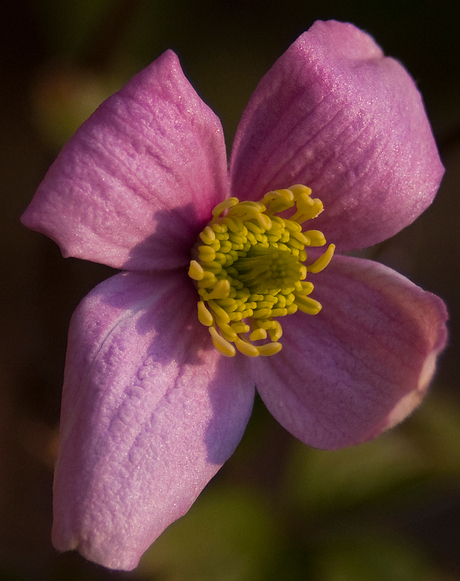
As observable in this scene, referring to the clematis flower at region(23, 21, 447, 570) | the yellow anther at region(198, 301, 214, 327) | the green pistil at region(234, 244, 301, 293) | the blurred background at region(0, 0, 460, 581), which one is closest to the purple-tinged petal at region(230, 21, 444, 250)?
the clematis flower at region(23, 21, 447, 570)

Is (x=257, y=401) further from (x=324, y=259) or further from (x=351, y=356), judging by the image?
(x=324, y=259)

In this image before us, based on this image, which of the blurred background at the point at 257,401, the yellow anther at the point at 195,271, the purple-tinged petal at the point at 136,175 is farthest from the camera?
the blurred background at the point at 257,401

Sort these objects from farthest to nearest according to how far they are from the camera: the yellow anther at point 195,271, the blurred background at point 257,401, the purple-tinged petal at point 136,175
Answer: the blurred background at point 257,401, the yellow anther at point 195,271, the purple-tinged petal at point 136,175

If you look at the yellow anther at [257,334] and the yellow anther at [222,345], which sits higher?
the yellow anther at [257,334]

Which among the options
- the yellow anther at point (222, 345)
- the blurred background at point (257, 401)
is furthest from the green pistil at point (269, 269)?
the blurred background at point (257, 401)

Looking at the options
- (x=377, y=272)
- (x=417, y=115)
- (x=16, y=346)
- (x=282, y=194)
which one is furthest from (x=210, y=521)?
(x=417, y=115)

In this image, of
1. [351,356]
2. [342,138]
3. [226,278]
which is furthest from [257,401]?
[342,138]

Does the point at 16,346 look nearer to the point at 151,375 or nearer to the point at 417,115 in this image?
the point at 151,375

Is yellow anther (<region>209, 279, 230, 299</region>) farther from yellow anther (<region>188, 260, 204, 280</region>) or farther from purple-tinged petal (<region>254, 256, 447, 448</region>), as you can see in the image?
purple-tinged petal (<region>254, 256, 447, 448</region>)

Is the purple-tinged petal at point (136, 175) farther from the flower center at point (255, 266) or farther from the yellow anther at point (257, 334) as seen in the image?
the yellow anther at point (257, 334)
